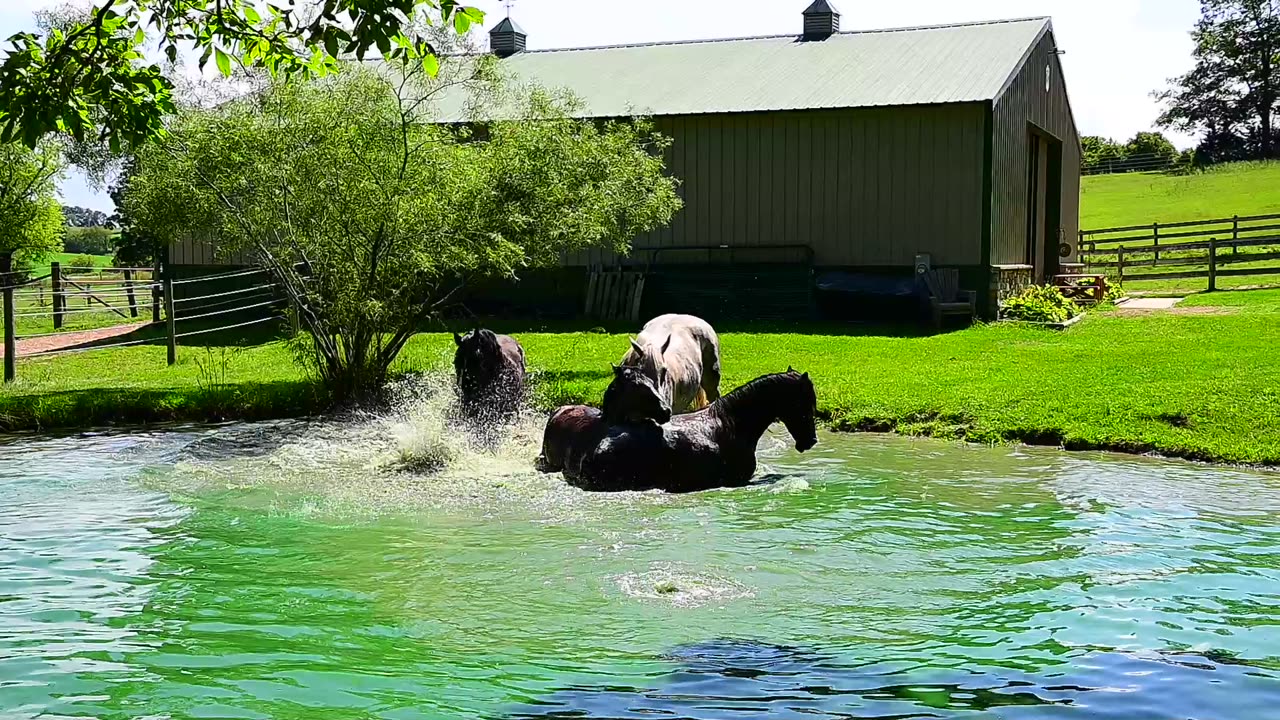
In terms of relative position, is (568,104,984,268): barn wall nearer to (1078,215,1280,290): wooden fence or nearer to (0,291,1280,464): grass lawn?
(0,291,1280,464): grass lawn

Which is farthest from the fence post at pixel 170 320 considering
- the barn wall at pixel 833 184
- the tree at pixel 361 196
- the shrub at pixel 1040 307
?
the shrub at pixel 1040 307

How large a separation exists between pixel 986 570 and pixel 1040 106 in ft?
74.6

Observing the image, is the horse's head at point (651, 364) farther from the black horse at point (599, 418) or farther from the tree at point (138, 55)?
the tree at point (138, 55)

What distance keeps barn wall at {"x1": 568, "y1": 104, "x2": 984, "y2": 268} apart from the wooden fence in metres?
8.81

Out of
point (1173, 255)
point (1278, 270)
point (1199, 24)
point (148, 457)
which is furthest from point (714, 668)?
Answer: point (1199, 24)

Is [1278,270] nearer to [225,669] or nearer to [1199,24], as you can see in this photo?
[225,669]

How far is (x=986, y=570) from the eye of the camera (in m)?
7.33

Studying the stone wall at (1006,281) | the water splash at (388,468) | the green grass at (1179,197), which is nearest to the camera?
the water splash at (388,468)

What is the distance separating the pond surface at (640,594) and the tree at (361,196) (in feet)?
12.3

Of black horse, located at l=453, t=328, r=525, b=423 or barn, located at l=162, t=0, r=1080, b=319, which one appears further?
barn, located at l=162, t=0, r=1080, b=319

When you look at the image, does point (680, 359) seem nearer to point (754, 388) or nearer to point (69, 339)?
point (754, 388)

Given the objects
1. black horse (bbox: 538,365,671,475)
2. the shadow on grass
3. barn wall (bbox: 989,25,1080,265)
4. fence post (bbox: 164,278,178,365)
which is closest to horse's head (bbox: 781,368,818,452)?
black horse (bbox: 538,365,671,475)

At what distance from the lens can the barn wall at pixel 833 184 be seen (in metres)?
23.4

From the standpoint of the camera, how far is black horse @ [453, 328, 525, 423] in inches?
462
